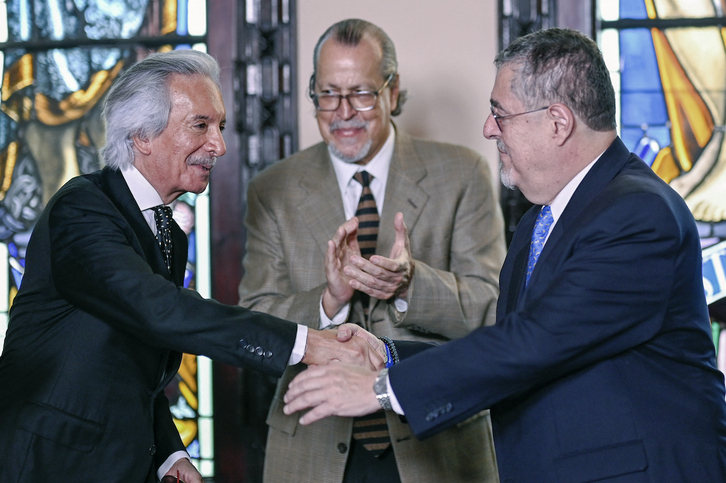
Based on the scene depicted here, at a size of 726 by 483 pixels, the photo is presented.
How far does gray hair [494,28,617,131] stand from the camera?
173cm

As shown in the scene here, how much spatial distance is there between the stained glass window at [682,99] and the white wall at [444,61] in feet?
1.67

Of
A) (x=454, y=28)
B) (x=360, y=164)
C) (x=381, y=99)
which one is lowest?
(x=360, y=164)

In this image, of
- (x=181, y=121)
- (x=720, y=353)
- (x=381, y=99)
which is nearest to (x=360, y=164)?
(x=381, y=99)

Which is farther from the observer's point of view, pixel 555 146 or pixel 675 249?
pixel 555 146

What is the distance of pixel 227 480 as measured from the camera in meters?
3.33

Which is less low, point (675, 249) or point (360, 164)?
point (360, 164)

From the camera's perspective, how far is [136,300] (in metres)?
Result: 1.75

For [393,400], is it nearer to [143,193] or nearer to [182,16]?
[143,193]

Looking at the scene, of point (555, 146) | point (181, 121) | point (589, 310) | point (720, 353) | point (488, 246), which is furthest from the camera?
point (720, 353)

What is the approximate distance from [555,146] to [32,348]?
49.9 inches

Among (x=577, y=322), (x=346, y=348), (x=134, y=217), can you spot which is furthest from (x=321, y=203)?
(x=577, y=322)

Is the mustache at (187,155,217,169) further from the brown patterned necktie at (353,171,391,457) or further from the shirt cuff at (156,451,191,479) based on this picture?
the shirt cuff at (156,451,191,479)

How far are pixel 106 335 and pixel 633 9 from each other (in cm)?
251

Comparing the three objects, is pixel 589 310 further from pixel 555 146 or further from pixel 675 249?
pixel 555 146
